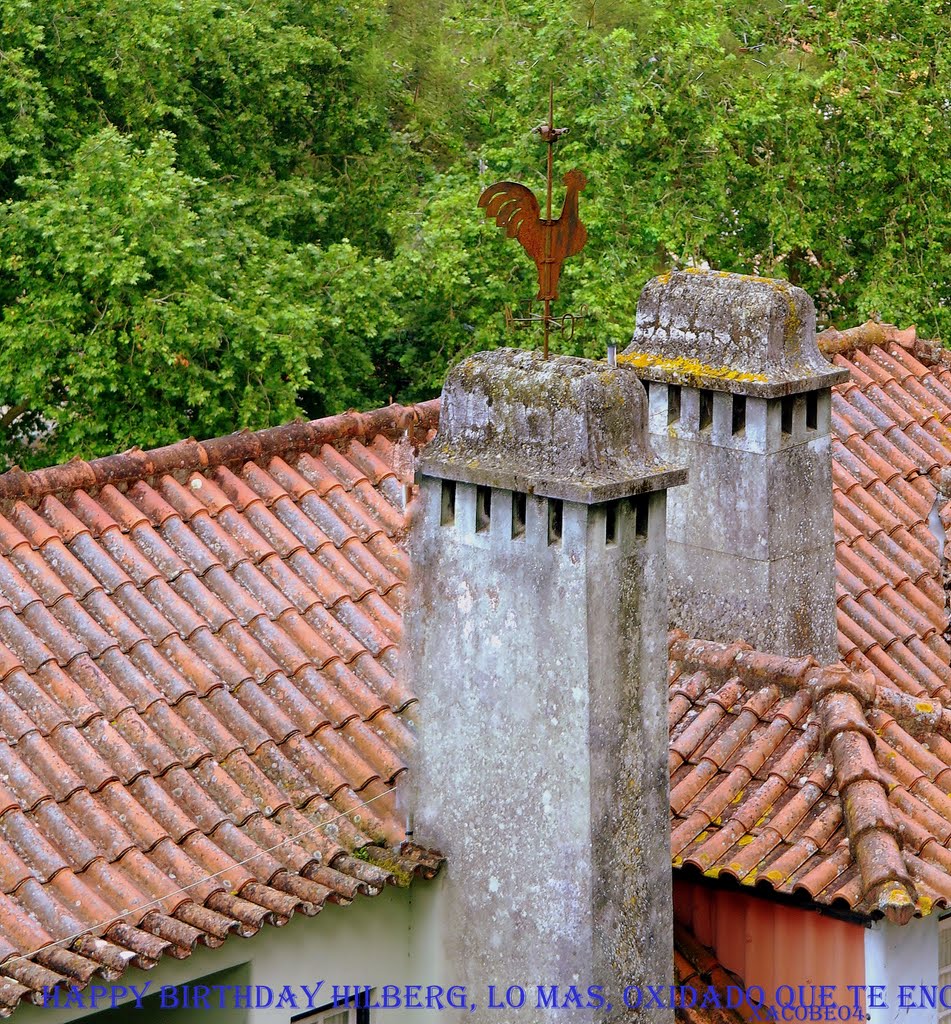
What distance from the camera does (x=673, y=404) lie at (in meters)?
9.45

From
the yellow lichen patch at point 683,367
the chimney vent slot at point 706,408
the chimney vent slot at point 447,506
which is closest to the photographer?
the chimney vent slot at point 447,506

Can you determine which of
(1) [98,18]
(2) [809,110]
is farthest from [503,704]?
(2) [809,110]

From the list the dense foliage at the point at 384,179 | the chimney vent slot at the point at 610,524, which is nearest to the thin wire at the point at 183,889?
the chimney vent slot at the point at 610,524

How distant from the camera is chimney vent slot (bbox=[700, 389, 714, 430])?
9305mm

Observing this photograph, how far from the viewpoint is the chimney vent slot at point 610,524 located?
6996 mm

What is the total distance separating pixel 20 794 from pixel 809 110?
54.1 feet

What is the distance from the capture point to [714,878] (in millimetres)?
7879

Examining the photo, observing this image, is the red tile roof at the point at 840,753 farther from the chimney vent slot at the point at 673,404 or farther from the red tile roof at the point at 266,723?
the chimney vent slot at the point at 673,404

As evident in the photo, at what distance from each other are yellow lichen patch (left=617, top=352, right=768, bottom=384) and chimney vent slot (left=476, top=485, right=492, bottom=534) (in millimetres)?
2265

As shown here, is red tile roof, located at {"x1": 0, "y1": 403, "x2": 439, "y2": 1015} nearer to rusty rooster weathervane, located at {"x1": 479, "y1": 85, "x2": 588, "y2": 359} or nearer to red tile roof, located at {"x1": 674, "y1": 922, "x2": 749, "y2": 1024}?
red tile roof, located at {"x1": 674, "y1": 922, "x2": 749, "y2": 1024}

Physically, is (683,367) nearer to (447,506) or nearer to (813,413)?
(813,413)

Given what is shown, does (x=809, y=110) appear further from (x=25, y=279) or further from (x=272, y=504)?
(x=272, y=504)

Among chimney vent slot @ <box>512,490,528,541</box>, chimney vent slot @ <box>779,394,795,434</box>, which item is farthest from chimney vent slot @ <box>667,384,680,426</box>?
chimney vent slot @ <box>512,490,528,541</box>

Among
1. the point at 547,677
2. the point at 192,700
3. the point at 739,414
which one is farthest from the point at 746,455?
the point at 192,700
